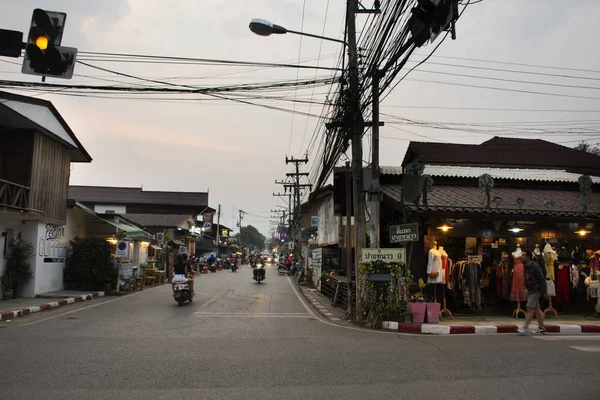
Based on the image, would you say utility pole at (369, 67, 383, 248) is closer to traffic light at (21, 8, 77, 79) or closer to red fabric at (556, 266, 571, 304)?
red fabric at (556, 266, 571, 304)

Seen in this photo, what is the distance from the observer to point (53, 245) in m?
18.3

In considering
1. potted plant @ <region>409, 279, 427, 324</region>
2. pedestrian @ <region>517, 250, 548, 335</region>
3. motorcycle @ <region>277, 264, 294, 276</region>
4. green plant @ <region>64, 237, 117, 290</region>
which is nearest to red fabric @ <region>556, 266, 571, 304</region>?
pedestrian @ <region>517, 250, 548, 335</region>

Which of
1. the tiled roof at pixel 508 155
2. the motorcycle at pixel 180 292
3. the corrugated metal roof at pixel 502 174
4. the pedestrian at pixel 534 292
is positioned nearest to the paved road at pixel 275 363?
the pedestrian at pixel 534 292

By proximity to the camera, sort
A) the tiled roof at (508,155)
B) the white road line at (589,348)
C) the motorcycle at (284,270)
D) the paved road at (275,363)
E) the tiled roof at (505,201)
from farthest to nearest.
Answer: the motorcycle at (284,270), the tiled roof at (508,155), the tiled roof at (505,201), the white road line at (589,348), the paved road at (275,363)

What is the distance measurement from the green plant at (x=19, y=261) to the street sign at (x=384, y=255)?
11775mm

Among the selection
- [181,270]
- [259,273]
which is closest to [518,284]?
[181,270]

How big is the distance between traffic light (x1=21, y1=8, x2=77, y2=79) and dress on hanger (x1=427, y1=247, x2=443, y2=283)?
30.4ft

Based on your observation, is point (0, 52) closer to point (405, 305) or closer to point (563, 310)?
point (405, 305)

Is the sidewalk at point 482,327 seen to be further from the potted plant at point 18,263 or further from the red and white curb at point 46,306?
the potted plant at point 18,263

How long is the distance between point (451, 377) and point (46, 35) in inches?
303

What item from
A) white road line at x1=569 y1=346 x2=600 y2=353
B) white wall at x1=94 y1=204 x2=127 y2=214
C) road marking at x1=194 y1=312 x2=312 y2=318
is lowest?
road marking at x1=194 y1=312 x2=312 y2=318

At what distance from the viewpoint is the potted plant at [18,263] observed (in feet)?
51.3

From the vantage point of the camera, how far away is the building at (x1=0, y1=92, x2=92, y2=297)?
15258 mm

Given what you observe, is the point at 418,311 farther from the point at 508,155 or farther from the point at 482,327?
the point at 508,155
